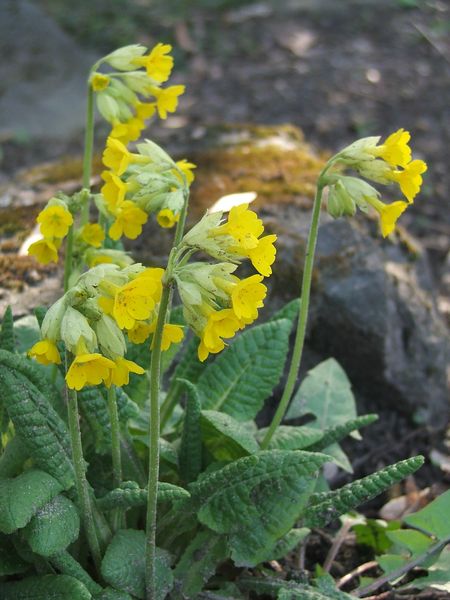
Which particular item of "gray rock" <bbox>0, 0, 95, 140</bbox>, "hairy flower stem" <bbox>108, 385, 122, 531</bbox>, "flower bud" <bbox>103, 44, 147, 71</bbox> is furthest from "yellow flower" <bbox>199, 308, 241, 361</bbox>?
"gray rock" <bbox>0, 0, 95, 140</bbox>

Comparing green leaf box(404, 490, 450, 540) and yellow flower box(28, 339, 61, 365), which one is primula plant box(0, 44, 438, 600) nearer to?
yellow flower box(28, 339, 61, 365)

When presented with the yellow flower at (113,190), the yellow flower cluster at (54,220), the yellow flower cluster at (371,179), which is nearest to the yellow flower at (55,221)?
the yellow flower cluster at (54,220)

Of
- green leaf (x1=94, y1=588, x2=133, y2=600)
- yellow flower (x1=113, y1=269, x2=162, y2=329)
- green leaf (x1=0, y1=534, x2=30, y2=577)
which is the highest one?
yellow flower (x1=113, y1=269, x2=162, y2=329)

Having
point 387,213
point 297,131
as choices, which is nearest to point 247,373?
point 387,213

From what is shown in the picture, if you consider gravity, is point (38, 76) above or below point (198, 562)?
below

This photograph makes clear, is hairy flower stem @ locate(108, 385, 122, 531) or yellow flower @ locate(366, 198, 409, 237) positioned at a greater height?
yellow flower @ locate(366, 198, 409, 237)

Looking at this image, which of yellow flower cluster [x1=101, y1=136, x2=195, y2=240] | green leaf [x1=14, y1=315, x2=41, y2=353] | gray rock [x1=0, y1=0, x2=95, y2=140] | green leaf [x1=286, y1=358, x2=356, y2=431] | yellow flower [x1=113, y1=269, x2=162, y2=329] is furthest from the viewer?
gray rock [x1=0, y1=0, x2=95, y2=140]

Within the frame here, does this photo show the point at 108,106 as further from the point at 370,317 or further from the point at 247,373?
Result: the point at 370,317

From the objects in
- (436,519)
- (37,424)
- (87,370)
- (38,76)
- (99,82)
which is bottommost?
(38,76)

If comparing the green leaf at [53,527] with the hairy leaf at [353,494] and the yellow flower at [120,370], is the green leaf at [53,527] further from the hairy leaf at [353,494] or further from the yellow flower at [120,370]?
the hairy leaf at [353,494]
